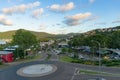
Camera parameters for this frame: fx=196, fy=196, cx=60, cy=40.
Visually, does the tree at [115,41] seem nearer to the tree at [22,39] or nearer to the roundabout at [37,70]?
the tree at [22,39]

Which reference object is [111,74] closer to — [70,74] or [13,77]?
[70,74]

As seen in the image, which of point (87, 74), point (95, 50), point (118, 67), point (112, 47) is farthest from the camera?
point (112, 47)

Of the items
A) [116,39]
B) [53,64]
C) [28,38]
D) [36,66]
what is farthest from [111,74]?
[28,38]

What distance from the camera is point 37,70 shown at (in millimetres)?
53406

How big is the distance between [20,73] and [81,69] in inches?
643

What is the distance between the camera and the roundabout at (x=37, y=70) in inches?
1964

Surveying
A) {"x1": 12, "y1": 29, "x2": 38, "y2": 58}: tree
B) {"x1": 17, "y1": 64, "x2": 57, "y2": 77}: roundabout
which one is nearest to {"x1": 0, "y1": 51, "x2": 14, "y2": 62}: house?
{"x1": 12, "y1": 29, "x2": 38, "y2": 58}: tree

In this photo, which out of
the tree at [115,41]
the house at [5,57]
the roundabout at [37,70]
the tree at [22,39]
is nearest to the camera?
the roundabout at [37,70]

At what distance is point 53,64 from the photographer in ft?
192

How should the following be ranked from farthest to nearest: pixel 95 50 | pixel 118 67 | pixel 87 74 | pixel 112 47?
1. pixel 112 47
2. pixel 95 50
3. pixel 118 67
4. pixel 87 74

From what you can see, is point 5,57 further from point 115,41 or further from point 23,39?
point 115,41

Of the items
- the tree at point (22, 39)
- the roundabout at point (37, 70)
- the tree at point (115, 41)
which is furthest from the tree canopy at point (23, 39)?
the tree at point (115, 41)

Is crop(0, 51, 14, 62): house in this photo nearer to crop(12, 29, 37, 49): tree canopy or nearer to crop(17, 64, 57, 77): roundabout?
crop(12, 29, 37, 49): tree canopy

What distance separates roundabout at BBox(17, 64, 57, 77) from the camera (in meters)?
49.9
